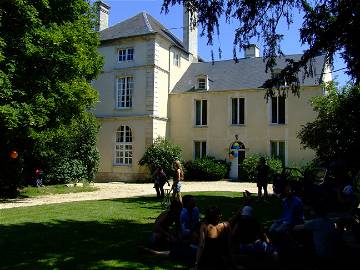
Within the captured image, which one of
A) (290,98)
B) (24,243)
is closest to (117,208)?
(24,243)

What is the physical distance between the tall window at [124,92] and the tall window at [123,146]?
5.68ft

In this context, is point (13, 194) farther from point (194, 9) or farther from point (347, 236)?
point (347, 236)

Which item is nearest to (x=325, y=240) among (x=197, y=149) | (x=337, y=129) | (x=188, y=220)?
(x=188, y=220)

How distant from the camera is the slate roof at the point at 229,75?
3158 centimetres

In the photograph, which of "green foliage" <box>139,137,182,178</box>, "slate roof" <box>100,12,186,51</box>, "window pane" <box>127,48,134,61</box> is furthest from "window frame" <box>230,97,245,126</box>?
"window pane" <box>127,48,134,61</box>

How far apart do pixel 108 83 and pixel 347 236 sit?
2721 centimetres

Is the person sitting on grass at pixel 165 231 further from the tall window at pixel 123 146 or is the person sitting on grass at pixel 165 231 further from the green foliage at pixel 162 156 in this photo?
the tall window at pixel 123 146

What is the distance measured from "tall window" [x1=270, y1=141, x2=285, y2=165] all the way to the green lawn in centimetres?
1436

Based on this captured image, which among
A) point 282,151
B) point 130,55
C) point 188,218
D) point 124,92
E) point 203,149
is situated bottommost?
point 188,218

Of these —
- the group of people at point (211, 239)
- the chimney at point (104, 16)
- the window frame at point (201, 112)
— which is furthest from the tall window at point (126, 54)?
the group of people at point (211, 239)

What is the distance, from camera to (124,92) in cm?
3250

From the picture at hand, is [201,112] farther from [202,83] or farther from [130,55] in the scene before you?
[130,55]

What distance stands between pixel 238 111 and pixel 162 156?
632 cm

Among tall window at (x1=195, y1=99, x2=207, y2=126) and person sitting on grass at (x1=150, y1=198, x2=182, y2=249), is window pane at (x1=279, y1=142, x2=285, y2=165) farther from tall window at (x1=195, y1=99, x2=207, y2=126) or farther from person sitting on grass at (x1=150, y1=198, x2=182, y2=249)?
person sitting on grass at (x1=150, y1=198, x2=182, y2=249)
